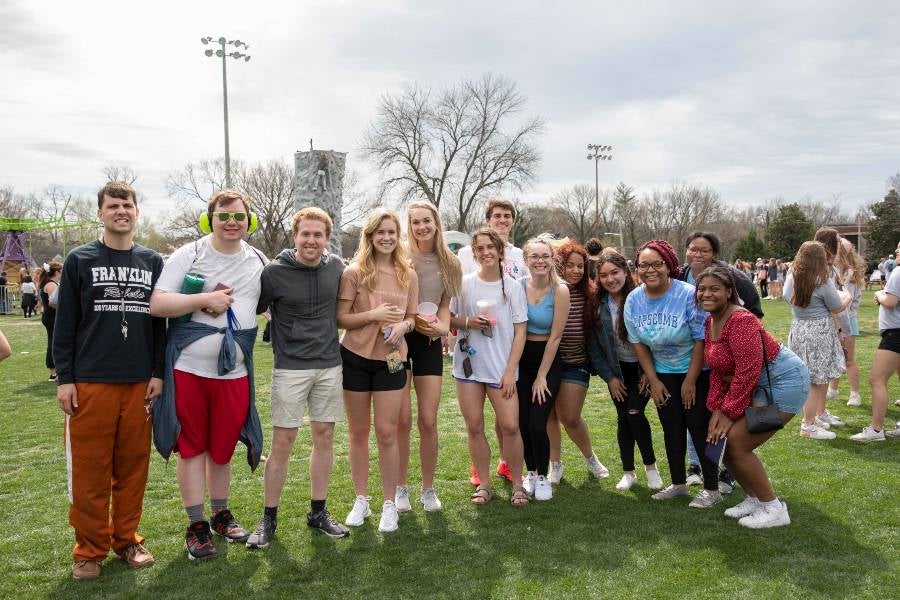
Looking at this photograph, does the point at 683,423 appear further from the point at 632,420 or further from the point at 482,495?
the point at 482,495

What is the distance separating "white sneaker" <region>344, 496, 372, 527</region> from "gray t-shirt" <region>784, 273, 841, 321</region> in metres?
4.39

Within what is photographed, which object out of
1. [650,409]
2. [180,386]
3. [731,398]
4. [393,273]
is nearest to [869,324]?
[650,409]

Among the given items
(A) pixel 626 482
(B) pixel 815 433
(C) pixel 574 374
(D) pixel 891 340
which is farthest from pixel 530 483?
(D) pixel 891 340

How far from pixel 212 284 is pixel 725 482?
12.7 feet

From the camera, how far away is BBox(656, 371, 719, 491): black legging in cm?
447

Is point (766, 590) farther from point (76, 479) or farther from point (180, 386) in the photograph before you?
point (76, 479)

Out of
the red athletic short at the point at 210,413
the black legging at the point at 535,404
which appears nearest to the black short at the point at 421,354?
the black legging at the point at 535,404

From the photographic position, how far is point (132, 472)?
376 cm

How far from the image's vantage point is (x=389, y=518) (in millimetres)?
4242

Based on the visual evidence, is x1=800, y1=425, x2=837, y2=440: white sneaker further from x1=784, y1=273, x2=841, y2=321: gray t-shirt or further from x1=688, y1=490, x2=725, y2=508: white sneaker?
x1=688, y1=490, x2=725, y2=508: white sneaker

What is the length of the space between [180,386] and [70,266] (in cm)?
86

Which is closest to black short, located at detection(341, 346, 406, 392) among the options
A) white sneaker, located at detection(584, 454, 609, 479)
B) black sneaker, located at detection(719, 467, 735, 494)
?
white sneaker, located at detection(584, 454, 609, 479)

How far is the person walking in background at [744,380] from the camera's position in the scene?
157 inches

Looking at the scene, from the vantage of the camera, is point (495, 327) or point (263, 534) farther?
point (495, 327)
